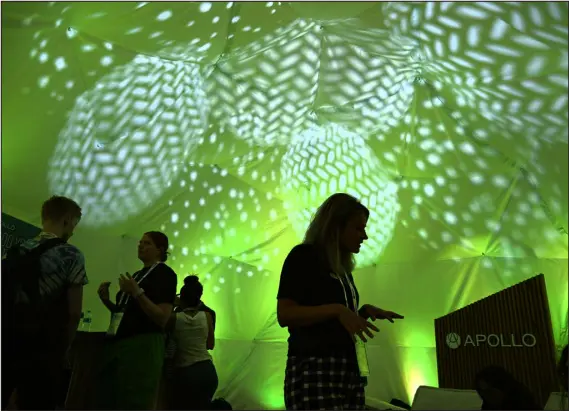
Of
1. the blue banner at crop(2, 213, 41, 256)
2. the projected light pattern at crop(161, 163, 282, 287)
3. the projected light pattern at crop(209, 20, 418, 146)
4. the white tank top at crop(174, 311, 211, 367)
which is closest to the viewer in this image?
the white tank top at crop(174, 311, 211, 367)

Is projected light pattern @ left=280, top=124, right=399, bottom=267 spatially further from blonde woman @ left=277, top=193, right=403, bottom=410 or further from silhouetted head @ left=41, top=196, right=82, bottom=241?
blonde woman @ left=277, top=193, right=403, bottom=410

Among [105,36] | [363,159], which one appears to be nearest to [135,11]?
[105,36]

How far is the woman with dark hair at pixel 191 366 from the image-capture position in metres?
2.97

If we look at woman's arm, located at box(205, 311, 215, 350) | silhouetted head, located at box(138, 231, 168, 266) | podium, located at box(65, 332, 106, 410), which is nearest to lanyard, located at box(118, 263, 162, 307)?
silhouetted head, located at box(138, 231, 168, 266)

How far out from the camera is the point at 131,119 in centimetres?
495

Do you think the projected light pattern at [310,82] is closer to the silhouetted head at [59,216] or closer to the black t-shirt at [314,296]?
the silhouetted head at [59,216]

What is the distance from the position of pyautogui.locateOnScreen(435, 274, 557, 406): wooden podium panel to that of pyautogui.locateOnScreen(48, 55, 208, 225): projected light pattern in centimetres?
369

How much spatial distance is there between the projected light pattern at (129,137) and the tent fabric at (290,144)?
2cm

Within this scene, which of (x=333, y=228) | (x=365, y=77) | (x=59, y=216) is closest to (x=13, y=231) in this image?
(x=59, y=216)

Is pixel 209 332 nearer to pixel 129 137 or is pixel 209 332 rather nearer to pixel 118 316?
pixel 118 316

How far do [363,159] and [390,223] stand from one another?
979 mm

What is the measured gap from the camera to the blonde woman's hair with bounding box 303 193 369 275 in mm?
1695

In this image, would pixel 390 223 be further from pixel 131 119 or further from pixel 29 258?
pixel 29 258

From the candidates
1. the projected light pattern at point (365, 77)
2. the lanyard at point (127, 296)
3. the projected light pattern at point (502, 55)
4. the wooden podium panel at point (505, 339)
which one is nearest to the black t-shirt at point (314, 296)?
the lanyard at point (127, 296)
